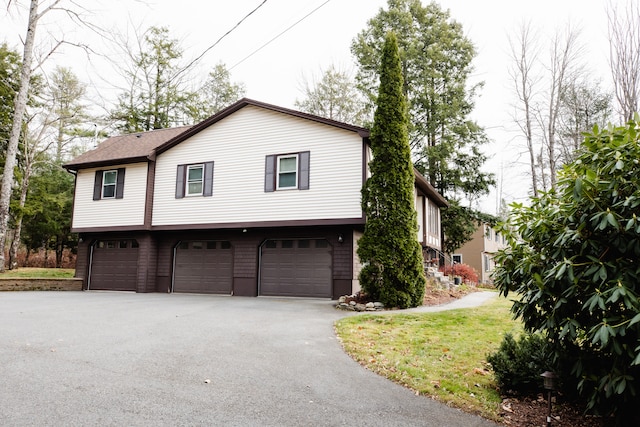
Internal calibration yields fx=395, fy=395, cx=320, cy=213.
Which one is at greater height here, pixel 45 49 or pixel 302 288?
pixel 45 49

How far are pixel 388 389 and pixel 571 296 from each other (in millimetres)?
2175

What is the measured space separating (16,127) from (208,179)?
9.11 meters

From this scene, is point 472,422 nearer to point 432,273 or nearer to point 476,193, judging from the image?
point 432,273

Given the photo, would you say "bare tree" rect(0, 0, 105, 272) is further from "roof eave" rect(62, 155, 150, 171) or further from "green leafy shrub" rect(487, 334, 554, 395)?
"green leafy shrub" rect(487, 334, 554, 395)

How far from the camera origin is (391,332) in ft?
24.0

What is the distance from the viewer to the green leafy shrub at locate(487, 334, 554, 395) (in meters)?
4.25

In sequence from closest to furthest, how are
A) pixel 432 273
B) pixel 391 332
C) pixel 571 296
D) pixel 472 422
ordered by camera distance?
pixel 571 296
pixel 472 422
pixel 391 332
pixel 432 273

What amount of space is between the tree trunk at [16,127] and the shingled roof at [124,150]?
7.06ft

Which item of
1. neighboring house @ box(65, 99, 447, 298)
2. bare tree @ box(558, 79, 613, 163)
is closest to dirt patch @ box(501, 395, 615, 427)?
neighboring house @ box(65, 99, 447, 298)

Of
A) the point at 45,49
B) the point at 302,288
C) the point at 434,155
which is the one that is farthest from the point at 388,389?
the point at 45,49

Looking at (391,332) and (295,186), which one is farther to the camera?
(295,186)

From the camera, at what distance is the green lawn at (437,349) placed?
4.38 meters

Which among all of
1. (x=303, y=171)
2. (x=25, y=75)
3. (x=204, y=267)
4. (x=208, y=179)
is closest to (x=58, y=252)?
(x=25, y=75)

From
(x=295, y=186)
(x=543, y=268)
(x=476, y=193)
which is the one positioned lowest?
(x=543, y=268)
